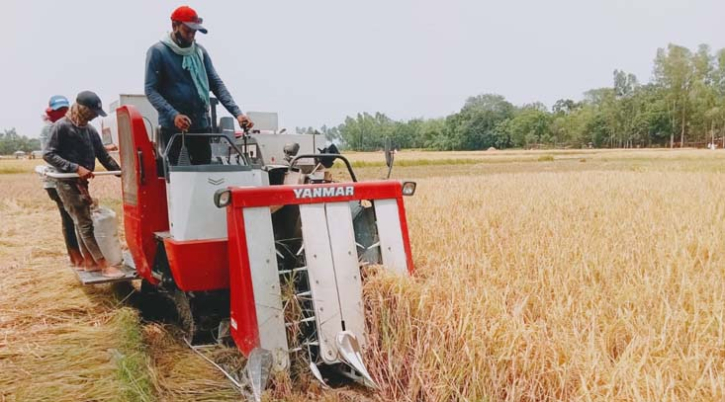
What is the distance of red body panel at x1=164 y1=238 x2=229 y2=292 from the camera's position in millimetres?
3912

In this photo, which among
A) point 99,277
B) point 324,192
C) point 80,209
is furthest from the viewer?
point 80,209

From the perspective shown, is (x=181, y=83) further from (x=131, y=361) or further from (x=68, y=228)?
(x=68, y=228)

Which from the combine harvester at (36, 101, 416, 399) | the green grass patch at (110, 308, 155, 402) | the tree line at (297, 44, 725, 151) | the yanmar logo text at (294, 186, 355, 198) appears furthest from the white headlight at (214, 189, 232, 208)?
the tree line at (297, 44, 725, 151)

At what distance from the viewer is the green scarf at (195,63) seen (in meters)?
4.44

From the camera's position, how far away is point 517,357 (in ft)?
8.89

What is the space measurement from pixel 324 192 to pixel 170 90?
1600 millimetres

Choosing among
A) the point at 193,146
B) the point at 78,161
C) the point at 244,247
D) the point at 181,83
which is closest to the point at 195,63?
the point at 181,83

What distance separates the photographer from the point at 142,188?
174 inches

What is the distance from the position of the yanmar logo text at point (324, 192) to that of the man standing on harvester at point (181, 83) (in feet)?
3.56

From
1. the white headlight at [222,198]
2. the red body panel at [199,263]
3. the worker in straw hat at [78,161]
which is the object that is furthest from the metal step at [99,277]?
the white headlight at [222,198]

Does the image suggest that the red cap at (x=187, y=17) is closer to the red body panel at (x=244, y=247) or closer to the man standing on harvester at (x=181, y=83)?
the man standing on harvester at (x=181, y=83)

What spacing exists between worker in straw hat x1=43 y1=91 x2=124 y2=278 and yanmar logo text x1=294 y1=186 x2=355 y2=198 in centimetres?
256

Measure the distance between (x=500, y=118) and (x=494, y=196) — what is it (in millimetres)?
103585

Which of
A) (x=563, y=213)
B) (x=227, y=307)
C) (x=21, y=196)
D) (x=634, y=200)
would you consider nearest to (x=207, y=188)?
(x=227, y=307)
